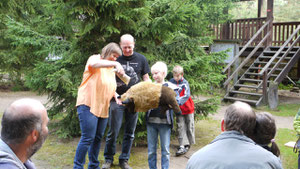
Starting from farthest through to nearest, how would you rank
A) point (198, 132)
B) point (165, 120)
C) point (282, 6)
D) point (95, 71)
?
point (282, 6)
point (198, 132)
point (165, 120)
point (95, 71)

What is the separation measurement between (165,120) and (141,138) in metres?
2.33

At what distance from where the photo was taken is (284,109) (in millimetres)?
10172

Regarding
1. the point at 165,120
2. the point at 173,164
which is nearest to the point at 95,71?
the point at 165,120

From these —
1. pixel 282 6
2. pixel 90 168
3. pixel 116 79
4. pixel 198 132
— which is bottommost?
pixel 198 132

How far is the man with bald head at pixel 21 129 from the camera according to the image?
1725mm

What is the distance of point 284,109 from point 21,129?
32.7 ft

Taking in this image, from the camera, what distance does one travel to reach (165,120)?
411 cm

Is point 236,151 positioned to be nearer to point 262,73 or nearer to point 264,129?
point 264,129

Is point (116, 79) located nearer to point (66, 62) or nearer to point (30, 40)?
point (66, 62)

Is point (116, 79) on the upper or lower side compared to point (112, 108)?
upper

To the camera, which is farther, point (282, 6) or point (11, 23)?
point (282, 6)

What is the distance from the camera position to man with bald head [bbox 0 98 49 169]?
1725mm

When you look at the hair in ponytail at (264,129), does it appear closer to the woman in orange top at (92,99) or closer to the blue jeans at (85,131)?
the woman in orange top at (92,99)

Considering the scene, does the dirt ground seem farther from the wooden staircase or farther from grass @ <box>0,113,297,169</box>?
the wooden staircase
